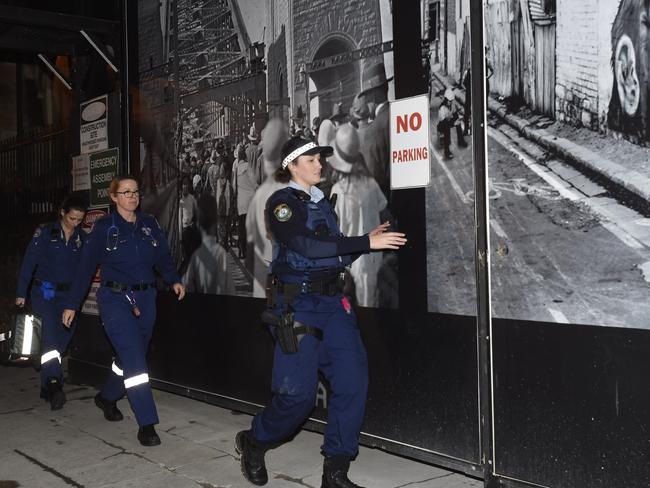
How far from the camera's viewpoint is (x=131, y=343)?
534cm

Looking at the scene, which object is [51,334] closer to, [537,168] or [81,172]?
[81,172]

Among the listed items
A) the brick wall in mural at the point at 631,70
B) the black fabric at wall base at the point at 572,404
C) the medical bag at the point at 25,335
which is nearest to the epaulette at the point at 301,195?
the black fabric at wall base at the point at 572,404

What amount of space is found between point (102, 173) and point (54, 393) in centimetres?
223

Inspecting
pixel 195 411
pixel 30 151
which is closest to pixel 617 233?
pixel 195 411

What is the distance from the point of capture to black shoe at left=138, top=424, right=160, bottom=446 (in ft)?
17.2

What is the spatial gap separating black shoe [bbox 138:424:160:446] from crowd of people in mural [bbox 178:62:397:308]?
49.5 inches

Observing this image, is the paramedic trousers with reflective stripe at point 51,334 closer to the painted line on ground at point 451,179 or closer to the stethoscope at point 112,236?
the stethoscope at point 112,236

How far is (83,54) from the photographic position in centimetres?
780

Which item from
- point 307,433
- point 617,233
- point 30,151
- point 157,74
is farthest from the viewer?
point 30,151

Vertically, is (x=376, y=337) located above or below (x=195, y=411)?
above

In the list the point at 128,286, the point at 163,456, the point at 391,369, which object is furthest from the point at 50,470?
the point at 391,369

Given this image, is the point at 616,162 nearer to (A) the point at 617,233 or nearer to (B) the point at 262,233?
(A) the point at 617,233

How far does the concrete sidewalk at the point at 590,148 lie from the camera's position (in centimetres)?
337

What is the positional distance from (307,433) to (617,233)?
287 centimetres
